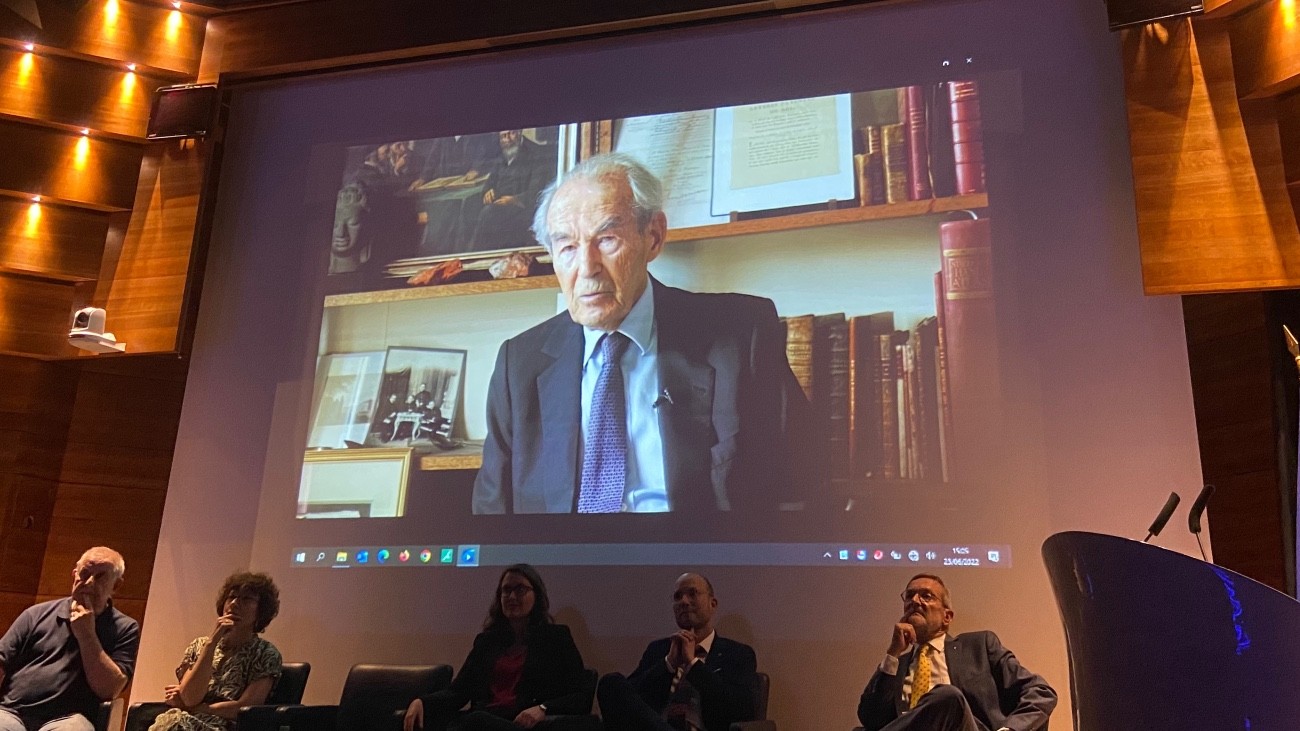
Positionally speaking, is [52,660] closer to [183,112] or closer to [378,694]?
[378,694]

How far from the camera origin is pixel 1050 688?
9.20ft

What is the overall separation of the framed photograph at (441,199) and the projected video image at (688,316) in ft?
0.04

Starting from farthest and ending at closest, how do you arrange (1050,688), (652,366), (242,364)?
(242,364) → (652,366) → (1050,688)

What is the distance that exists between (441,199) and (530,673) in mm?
2057

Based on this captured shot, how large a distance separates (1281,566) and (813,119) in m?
2.32

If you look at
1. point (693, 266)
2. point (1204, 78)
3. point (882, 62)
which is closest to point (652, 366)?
point (693, 266)

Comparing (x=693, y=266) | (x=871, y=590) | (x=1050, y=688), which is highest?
(x=693, y=266)

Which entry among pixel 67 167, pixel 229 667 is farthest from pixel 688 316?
pixel 67 167

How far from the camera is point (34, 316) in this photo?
4.67 meters

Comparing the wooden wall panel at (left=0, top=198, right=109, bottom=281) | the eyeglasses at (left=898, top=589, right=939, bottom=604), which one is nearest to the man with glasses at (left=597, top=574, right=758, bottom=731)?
the eyeglasses at (left=898, top=589, right=939, bottom=604)

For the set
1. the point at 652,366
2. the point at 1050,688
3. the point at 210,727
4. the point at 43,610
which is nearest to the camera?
the point at 1050,688

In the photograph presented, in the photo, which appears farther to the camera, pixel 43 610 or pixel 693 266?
pixel 693 266

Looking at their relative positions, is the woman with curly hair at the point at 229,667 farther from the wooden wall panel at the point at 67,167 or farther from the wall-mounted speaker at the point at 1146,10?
the wall-mounted speaker at the point at 1146,10

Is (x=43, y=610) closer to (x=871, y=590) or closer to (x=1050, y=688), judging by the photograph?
(x=871, y=590)
